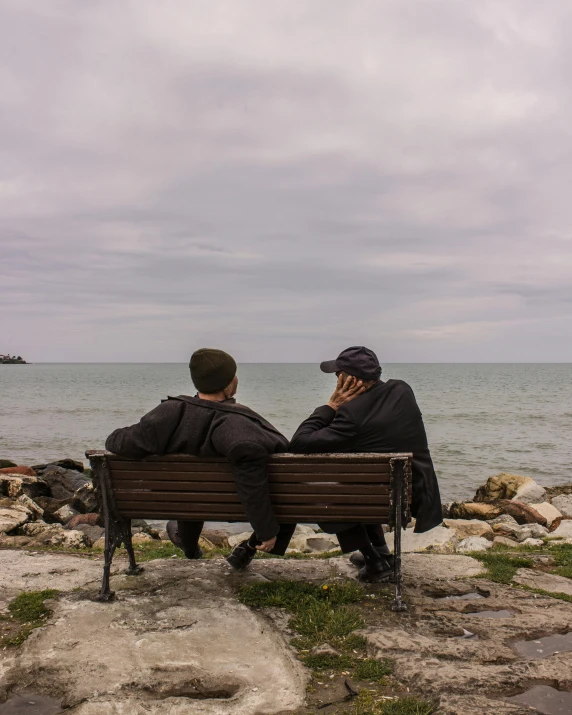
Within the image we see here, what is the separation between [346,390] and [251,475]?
103 centimetres

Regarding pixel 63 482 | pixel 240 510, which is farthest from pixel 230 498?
pixel 63 482

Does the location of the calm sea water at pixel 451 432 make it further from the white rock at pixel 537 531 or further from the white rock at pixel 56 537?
the white rock at pixel 56 537

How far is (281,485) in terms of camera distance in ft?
14.8

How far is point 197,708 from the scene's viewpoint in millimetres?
3307

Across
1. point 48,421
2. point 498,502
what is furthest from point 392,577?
point 48,421

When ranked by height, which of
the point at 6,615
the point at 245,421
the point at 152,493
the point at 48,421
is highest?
the point at 245,421

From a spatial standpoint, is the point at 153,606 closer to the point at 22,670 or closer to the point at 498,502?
the point at 22,670

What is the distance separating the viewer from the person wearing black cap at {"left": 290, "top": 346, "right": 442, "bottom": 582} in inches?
186

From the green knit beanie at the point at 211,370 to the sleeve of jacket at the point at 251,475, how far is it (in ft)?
1.44

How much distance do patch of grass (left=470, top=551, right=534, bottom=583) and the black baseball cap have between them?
2192 mm

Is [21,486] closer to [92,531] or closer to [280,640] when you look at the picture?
[92,531]

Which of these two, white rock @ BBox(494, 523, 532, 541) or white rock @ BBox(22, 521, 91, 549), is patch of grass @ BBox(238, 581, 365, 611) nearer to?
white rock @ BBox(22, 521, 91, 549)

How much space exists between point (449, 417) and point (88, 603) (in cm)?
3545

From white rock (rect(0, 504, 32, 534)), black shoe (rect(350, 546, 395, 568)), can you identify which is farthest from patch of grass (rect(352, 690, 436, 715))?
white rock (rect(0, 504, 32, 534))
